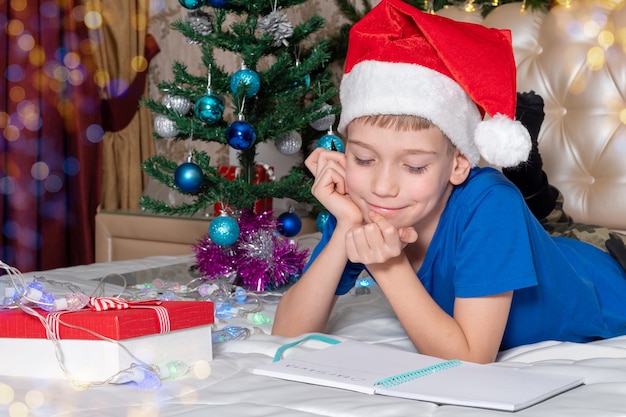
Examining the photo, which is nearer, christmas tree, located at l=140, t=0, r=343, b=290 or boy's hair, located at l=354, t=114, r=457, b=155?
boy's hair, located at l=354, t=114, r=457, b=155

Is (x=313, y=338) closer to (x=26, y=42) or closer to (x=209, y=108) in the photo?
(x=209, y=108)

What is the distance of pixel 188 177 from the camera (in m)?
1.82

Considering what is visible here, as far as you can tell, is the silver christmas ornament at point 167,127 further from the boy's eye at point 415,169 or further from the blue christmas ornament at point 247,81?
the boy's eye at point 415,169

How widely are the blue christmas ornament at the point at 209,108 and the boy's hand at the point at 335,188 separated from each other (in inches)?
28.0

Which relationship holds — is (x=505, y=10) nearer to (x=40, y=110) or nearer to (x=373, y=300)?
(x=373, y=300)

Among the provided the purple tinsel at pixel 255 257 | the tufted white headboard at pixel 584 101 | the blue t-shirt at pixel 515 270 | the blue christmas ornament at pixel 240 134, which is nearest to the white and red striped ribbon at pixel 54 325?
the blue t-shirt at pixel 515 270

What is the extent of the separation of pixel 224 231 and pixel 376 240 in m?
0.81

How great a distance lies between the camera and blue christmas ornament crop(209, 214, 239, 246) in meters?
1.79

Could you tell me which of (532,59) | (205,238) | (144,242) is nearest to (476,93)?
(205,238)

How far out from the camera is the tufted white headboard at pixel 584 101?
2.10 meters

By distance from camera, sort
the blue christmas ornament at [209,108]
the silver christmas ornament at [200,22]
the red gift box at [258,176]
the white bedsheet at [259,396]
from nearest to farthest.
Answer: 1. the white bedsheet at [259,396]
2. the blue christmas ornament at [209,108]
3. the silver christmas ornament at [200,22]
4. the red gift box at [258,176]

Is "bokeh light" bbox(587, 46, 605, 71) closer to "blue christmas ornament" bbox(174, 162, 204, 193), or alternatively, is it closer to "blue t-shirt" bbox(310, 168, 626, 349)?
"blue t-shirt" bbox(310, 168, 626, 349)

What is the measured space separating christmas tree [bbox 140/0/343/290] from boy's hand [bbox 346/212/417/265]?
28.2 inches

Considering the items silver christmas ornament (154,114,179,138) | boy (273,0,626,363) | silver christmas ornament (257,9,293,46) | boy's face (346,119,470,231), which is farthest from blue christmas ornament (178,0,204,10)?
boy's face (346,119,470,231)
